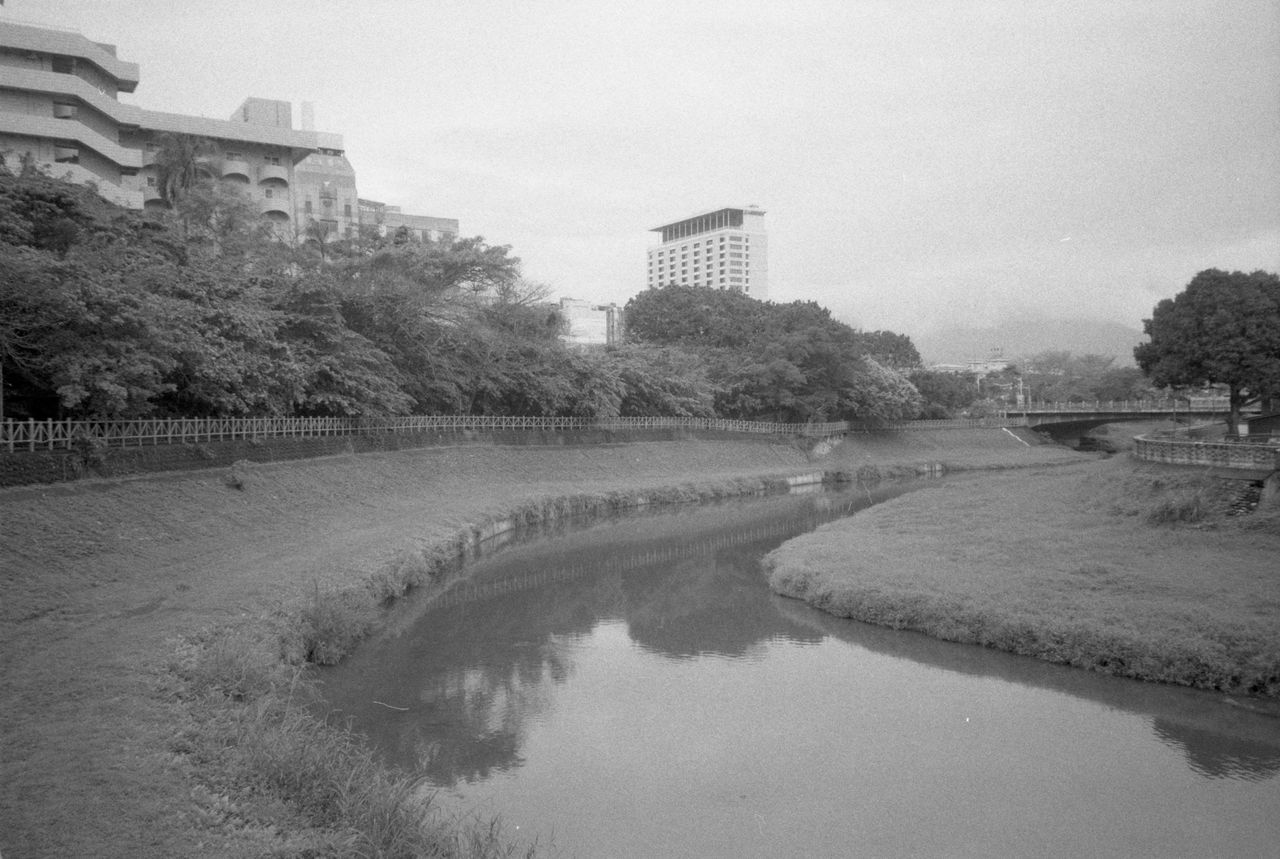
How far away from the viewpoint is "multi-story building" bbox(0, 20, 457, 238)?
39.0m

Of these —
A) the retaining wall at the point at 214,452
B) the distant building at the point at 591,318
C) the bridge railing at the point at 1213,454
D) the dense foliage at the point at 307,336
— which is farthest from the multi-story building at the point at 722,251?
the bridge railing at the point at 1213,454

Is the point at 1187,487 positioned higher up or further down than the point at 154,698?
higher up

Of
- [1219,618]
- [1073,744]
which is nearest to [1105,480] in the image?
[1219,618]

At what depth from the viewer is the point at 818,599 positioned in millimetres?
20688

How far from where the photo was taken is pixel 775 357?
62656 millimetres

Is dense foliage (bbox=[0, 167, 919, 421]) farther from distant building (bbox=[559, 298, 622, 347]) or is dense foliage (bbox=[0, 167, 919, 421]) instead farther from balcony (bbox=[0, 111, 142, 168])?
distant building (bbox=[559, 298, 622, 347])

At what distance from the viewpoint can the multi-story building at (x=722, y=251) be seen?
5891 inches

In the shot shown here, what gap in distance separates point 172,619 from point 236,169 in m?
45.7

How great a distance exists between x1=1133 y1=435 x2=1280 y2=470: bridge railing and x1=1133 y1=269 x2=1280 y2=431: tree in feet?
34.5

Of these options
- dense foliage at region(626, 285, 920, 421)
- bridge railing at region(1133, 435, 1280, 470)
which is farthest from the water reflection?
dense foliage at region(626, 285, 920, 421)

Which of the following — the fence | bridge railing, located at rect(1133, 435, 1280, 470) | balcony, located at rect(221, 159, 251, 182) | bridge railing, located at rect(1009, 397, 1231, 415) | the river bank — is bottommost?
the river bank

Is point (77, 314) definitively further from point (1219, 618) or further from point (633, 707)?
point (1219, 618)

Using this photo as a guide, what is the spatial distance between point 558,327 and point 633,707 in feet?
131

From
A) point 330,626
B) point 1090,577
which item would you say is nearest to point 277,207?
point 330,626
